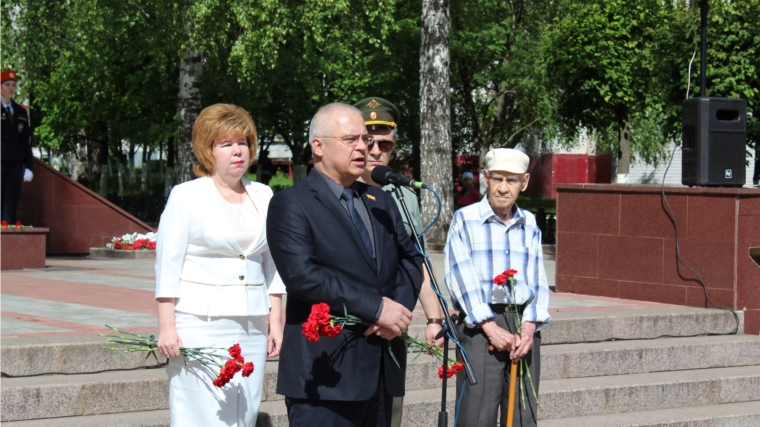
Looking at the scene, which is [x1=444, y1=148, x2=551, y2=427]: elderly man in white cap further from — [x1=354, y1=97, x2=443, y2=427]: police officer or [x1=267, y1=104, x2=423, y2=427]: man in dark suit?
[x1=267, y1=104, x2=423, y2=427]: man in dark suit

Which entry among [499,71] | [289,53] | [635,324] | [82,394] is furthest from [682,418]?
[499,71]

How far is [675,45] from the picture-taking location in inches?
735

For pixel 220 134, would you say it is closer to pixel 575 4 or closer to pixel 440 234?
pixel 440 234

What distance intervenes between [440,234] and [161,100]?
13.5 metres

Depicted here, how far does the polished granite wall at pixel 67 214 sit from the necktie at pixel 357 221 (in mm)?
12046

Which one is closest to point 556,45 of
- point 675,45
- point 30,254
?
point 675,45

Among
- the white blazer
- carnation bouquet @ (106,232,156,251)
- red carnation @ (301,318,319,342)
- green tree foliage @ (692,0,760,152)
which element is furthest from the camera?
green tree foliage @ (692,0,760,152)

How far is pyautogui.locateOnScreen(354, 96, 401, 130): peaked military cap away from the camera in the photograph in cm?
495

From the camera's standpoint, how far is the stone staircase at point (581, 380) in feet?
19.7

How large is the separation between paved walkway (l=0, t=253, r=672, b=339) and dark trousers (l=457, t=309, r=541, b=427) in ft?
9.29

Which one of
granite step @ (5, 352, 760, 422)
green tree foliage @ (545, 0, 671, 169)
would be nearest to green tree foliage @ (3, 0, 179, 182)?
green tree foliage @ (545, 0, 671, 169)

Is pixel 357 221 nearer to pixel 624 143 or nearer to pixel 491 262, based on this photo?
pixel 491 262

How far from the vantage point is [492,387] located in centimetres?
520

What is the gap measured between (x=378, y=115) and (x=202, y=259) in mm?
1183
